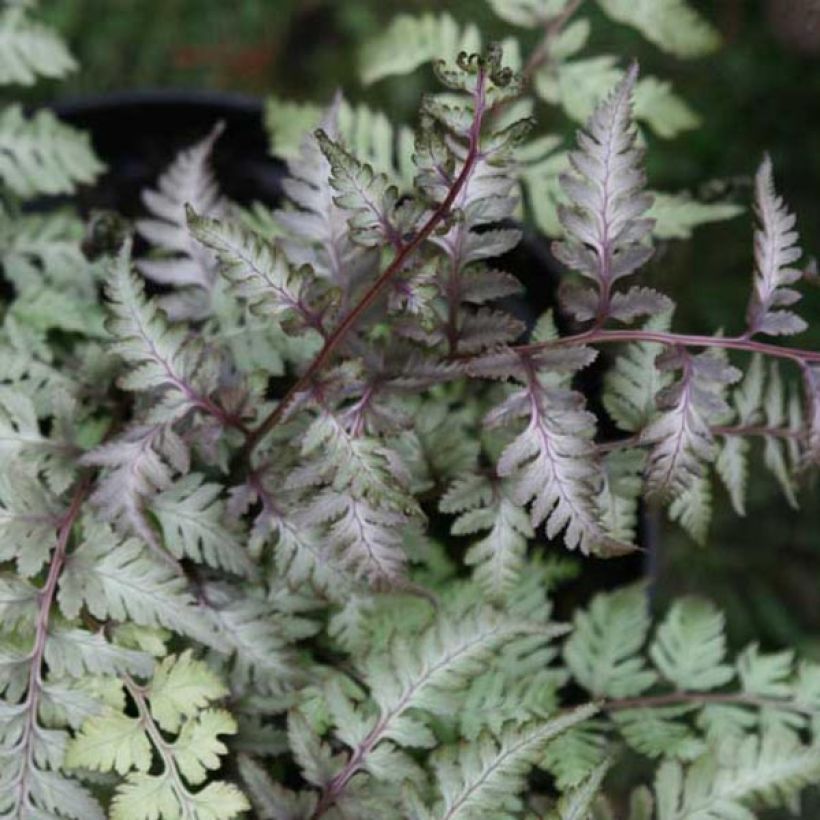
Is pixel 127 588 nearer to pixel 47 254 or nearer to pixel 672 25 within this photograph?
pixel 47 254

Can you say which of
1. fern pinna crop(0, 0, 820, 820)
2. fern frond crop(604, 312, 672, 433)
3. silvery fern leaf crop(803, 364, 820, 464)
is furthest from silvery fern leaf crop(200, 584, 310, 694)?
silvery fern leaf crop(803, 364, 820, 464)

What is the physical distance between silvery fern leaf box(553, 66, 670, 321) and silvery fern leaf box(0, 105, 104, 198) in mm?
647

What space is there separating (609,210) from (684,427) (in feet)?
0.64

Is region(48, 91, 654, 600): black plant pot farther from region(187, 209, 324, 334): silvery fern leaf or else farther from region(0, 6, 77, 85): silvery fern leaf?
region(187, 209, 324, 334): silvery fern leaf

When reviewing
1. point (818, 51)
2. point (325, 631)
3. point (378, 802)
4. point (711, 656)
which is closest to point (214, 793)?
point (378, 802)

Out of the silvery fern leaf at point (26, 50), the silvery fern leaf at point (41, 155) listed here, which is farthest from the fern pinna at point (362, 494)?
the silvery fern leaf at point (26, 50)

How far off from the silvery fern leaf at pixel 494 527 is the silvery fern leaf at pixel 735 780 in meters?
0.25

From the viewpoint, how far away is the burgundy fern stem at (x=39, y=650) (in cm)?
103

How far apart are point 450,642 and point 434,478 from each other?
18cm

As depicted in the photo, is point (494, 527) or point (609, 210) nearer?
point (609, 210)

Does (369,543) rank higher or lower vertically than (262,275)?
lower

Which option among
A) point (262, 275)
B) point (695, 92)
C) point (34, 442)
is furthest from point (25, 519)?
point (695, 92)

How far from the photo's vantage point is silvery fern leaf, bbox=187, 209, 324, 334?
976mm

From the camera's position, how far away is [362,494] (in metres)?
0.95
